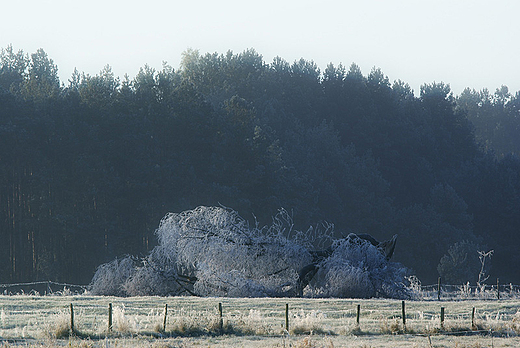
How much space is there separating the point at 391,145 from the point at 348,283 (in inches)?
2054

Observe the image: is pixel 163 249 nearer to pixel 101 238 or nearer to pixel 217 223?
pixel 217 223

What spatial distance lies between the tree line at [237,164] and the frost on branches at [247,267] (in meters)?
8.29

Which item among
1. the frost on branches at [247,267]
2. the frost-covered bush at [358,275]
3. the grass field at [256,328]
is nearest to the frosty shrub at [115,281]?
the frost on branches at [247,267]

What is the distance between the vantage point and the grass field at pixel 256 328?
51.7ft

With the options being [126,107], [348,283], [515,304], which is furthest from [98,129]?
[515,304]

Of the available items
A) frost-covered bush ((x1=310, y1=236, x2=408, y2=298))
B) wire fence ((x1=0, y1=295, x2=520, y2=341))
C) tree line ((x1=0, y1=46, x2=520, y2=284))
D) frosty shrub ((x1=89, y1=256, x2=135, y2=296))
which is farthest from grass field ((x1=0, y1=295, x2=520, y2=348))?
tree line ((x1=0, y1=46, x2=520, y2=284))

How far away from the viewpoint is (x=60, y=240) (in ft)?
162

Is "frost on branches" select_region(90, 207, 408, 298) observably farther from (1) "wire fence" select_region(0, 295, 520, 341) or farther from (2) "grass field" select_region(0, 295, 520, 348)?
(2) "grass field" select_region(0, 295, 520, 348)

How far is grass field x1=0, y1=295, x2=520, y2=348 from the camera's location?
15758 millimetres

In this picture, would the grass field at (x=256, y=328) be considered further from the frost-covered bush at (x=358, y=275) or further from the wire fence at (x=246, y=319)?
the frost-covered bush at (x=358, y=275)

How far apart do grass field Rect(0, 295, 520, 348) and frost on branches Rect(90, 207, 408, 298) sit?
554 cm

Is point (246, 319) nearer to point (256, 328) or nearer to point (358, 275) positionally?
point (256, 328)

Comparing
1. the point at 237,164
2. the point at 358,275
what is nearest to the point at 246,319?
the point at 358,275

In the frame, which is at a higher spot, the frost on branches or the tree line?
the tree line
